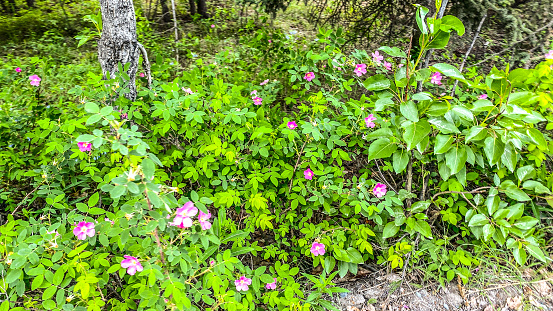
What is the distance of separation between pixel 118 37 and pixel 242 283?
1.77 m

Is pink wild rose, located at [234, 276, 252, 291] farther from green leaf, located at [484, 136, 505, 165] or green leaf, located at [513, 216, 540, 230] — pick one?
green leaf, located at [513, 216, 540, 230]

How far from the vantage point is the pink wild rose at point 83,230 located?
4.41ft

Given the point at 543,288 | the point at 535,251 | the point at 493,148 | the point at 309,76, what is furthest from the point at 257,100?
the point at 543,288

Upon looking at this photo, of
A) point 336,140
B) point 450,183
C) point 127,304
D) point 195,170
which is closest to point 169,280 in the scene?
point 127,304

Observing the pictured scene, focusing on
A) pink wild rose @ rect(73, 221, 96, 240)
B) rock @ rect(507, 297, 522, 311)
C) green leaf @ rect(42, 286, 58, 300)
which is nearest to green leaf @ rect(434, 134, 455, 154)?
rock @ rect(507, 297, 522, 311)

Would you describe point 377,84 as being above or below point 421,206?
above

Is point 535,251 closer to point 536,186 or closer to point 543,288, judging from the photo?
point 536,186

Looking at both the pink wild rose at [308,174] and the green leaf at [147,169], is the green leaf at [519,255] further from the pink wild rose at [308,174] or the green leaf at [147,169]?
the green leaf at [147,169]

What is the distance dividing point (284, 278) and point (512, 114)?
4.61 ft

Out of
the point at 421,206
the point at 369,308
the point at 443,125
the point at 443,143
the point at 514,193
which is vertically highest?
the point at 443,125

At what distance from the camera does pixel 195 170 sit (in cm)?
181

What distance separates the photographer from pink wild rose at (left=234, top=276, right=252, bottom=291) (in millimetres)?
1462

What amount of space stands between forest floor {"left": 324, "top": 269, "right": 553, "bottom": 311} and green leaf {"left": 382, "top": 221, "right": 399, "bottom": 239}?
0.37 meters

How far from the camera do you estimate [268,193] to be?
1825 millimetres
